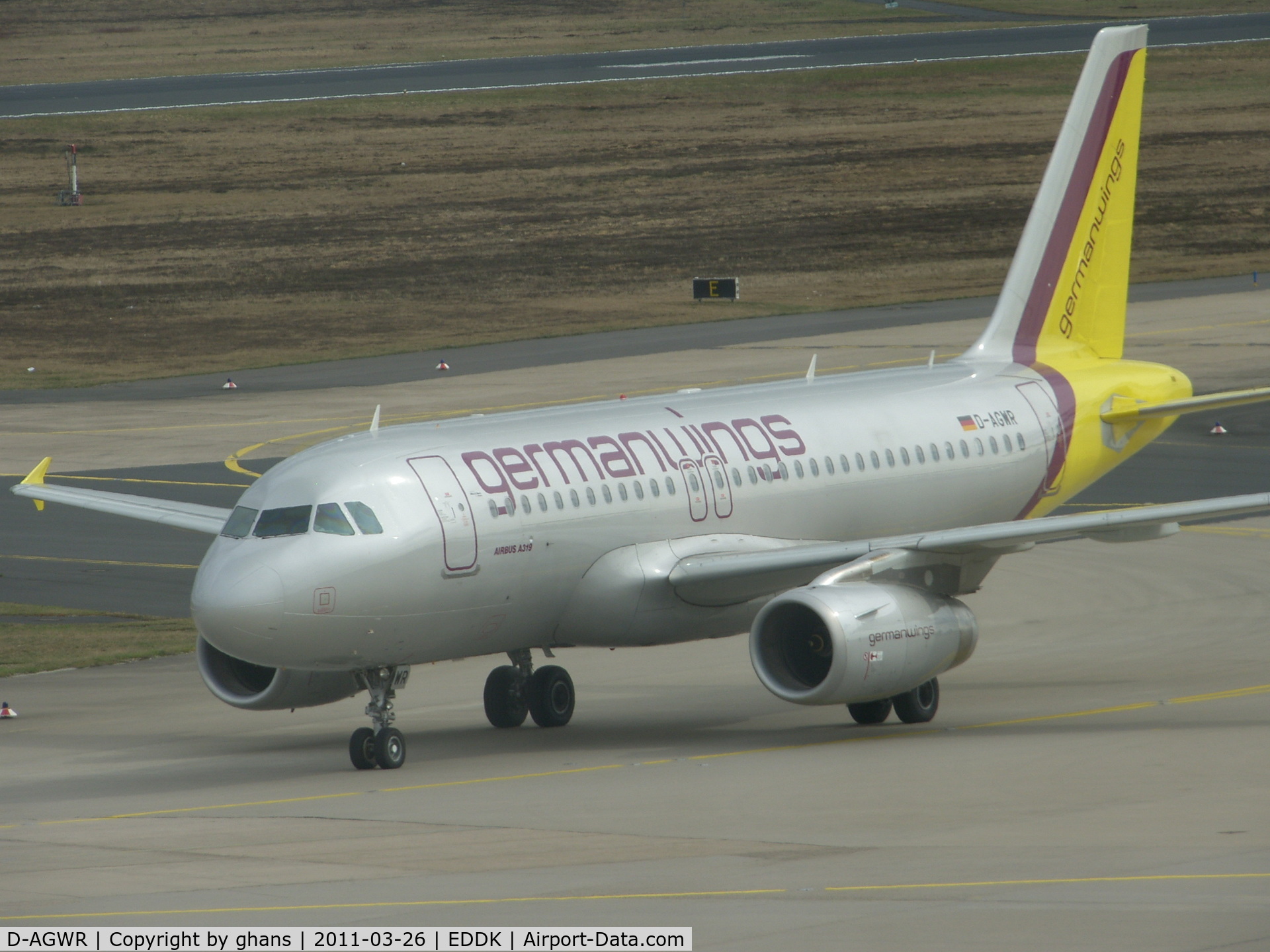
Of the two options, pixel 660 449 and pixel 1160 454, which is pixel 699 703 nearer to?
pixel 660 449

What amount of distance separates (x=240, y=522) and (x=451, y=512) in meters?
2.68

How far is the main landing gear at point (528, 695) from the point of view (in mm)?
29578

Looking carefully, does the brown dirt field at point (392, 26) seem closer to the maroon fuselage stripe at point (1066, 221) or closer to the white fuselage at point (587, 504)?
the maroon fuselage stripe at point (1066, 221)

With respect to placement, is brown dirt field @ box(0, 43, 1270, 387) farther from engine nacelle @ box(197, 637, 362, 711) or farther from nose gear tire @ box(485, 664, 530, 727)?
engine nacelle @ box(197, 637, 362, 711)

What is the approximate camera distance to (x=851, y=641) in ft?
85.4

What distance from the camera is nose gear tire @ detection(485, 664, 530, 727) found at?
97.1ft

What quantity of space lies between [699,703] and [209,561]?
28.1ft

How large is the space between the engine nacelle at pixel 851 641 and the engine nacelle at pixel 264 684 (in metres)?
5.62

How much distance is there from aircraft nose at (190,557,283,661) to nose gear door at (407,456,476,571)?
7.61ft

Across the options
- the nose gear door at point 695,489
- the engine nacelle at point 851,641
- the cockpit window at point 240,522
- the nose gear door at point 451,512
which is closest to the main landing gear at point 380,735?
the nose gear door at point 451,512

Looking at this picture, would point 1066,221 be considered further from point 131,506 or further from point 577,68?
point 577,68

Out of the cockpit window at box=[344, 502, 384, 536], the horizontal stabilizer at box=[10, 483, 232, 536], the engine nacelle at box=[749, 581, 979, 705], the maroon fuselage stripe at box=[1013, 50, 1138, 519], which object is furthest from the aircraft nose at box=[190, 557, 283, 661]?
the maroon fuselage stripe at box=[1013, 50, 1138, 519]
